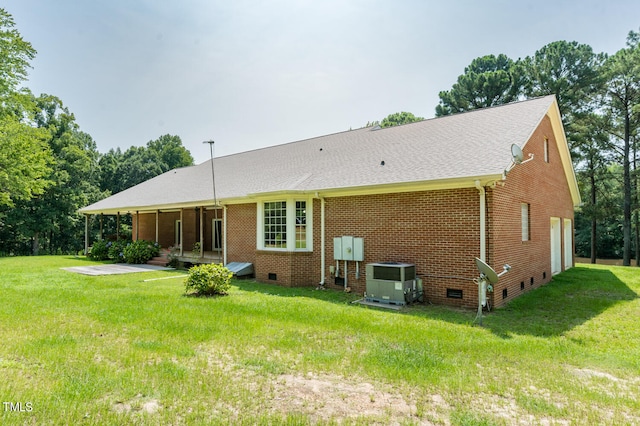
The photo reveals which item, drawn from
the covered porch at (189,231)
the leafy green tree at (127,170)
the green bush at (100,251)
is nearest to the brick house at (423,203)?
the covered porch at (189,231)

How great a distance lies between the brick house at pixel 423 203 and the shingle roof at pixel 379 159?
6cm

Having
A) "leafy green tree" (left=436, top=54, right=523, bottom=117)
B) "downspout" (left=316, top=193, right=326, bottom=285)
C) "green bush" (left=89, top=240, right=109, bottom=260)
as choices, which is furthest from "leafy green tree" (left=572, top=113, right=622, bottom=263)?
"green bush" (left=89, top=240, right=109, bottom=260)

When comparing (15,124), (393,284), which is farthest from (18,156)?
(393,284)

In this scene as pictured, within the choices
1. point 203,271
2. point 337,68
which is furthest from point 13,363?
point 337,68

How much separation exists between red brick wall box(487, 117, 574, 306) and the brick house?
0.04 m

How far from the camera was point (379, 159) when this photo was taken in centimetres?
1158

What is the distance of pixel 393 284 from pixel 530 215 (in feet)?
17.4

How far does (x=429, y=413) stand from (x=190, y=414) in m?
2.28

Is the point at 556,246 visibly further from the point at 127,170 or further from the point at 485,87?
the point at 127,170

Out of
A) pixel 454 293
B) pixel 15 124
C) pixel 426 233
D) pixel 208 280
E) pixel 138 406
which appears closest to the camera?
pixel 138 406

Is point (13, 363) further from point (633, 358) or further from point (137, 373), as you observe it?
point (633, 358)

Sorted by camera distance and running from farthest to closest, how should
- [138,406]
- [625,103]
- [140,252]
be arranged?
[625,103]
[140,252]
[138,406]

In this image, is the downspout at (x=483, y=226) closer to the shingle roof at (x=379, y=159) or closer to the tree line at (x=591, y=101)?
the shingle roof at (x=379, y=159)

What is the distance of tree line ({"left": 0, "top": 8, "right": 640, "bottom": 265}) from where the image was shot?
17219 millimetres
